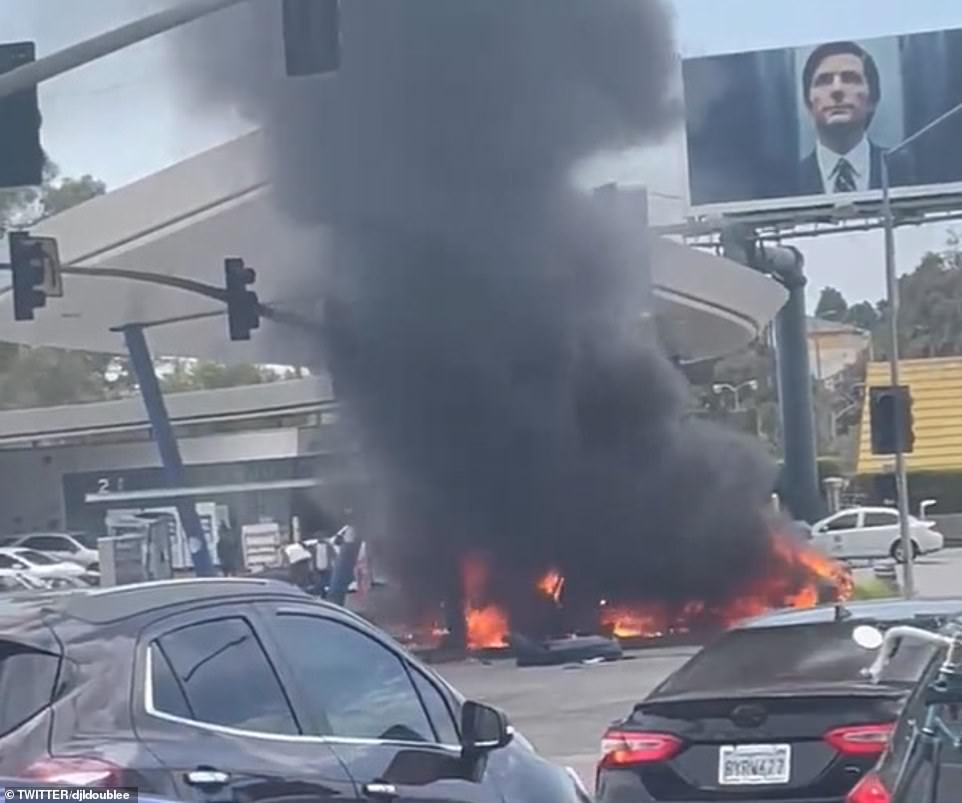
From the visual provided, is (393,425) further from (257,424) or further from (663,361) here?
(257,424)

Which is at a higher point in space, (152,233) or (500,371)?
(152,233)

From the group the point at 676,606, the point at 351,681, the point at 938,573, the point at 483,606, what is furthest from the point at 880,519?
the point at 351,681

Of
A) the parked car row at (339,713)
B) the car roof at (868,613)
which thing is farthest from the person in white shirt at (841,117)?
the parked car row at (339,713)

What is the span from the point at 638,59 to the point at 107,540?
12.7 meters

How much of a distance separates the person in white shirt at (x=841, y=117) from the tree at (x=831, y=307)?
55.0m

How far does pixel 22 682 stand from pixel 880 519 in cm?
4204

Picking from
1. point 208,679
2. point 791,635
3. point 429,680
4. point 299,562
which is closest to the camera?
point 208,679

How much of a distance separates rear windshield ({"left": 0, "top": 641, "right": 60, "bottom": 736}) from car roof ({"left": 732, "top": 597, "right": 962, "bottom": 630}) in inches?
176

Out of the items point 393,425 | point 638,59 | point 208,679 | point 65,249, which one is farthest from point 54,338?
point 208,679

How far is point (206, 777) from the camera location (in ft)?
15.7

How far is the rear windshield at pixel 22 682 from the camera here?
15.1 ft

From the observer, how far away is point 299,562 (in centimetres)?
3503

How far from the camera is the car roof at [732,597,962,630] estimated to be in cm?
836

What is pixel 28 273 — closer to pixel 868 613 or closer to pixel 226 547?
pixel 868 613
